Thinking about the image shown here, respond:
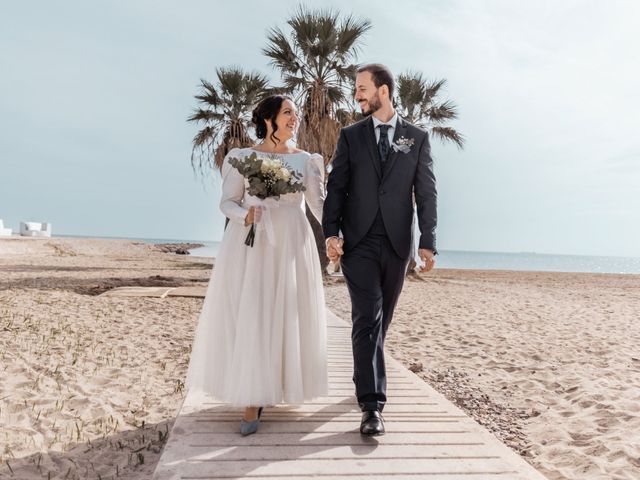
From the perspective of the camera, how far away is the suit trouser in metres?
3.07

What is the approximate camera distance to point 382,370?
3148 millimetres

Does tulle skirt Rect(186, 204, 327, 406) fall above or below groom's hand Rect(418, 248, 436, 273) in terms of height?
below

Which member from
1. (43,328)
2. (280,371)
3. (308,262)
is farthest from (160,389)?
(43,328)

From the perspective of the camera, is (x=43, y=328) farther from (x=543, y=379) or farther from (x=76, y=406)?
(x=543, y=379)

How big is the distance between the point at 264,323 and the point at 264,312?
0.07m

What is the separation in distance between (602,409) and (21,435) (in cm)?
423

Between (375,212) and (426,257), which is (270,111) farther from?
(426,257)

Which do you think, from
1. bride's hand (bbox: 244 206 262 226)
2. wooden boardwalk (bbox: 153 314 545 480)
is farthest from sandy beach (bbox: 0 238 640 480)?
bride's hand (bbox: 244 206 262 226)

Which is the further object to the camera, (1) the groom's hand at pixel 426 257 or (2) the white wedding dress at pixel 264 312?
A: (1) the groom's hand at pixel 426 257

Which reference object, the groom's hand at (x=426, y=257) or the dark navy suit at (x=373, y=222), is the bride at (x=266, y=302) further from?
the groom's hand at (x=426, y=257)

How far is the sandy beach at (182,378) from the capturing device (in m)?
3.16

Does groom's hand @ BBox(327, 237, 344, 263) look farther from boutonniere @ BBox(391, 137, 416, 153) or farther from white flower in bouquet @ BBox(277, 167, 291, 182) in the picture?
boutonniere @ BBox(391, 137, 416, 153)

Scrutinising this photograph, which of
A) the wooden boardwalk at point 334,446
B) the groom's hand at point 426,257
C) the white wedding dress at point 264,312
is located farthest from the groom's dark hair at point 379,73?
the wooden boardwalk at point 334,446

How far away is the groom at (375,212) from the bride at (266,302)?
219 millimetres
